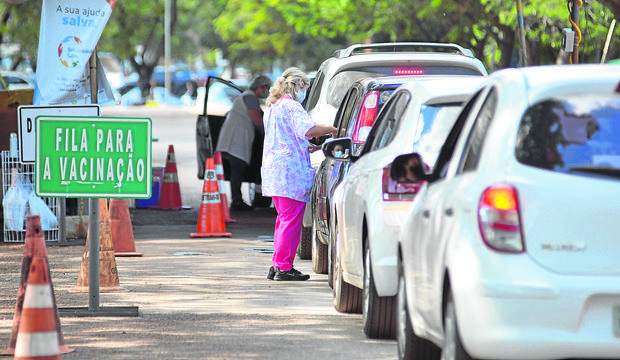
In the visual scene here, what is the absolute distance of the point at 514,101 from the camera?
5.00 m

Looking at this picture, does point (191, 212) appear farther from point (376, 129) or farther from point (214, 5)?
point (214, 5)

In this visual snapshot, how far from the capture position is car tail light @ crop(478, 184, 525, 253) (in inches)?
185

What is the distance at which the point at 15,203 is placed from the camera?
521 inches

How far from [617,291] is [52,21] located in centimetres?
941

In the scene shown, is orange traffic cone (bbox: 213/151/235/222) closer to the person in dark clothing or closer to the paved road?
the person in dark clothing

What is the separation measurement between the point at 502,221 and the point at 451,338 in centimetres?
64

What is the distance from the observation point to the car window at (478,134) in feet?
16.9

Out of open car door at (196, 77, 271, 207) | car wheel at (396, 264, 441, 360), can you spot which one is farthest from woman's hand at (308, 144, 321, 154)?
open car door at (196, 77, 271, 207)

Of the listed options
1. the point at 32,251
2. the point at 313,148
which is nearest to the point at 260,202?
the point at 313,148

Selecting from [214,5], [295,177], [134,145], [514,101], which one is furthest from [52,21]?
[214,5]

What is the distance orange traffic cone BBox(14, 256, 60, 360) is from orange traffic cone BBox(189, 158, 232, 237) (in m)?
7.94

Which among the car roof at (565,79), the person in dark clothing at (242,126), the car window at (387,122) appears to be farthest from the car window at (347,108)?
the person in dark clothing at (242,126)

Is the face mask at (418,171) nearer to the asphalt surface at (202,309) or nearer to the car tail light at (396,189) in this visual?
the car tail light at (396,189)

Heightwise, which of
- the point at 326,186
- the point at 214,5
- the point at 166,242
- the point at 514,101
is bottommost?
the point at 166,242
